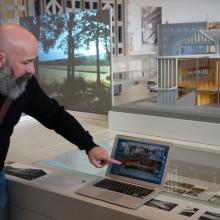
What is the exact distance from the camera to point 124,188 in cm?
122

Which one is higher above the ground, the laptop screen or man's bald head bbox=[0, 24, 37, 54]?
man's bald head bbox=[0, 24, 37, 54]

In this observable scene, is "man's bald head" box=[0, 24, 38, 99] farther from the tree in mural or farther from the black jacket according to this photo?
the tree in mural

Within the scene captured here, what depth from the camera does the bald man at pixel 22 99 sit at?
1109mm

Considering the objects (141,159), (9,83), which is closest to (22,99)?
(9,83)

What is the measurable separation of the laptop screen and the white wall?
13.8ft

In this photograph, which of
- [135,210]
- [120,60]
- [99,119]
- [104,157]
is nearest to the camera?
[135,210]

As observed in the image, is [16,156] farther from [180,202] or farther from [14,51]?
[180,202]

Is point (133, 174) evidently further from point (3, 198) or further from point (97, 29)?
point (97, 29)

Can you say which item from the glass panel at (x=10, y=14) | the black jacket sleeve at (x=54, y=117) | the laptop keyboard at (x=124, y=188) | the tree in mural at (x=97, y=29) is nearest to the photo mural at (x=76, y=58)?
the tree in mural at (x=97, y=29)

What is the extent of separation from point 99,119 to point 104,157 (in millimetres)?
1138

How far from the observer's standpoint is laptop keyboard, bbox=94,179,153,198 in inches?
46.8

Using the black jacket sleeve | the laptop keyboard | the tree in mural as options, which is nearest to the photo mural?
the tree in mural

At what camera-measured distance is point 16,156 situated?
1709 mm

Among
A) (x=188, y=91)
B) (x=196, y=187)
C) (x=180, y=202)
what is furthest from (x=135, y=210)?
(x=188, y=91)
